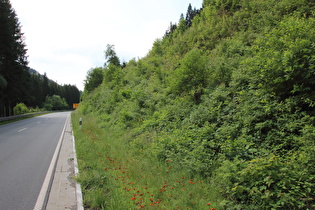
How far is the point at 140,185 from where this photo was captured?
15.8ft

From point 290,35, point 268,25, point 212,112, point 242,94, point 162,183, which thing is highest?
point 268,25

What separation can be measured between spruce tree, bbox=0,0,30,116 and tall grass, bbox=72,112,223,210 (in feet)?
81.7

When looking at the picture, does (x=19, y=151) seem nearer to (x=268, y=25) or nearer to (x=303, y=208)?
(x=303, y=208)

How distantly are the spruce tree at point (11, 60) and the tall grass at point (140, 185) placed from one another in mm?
24914

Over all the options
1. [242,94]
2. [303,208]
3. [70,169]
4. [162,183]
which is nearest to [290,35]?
[242,94]

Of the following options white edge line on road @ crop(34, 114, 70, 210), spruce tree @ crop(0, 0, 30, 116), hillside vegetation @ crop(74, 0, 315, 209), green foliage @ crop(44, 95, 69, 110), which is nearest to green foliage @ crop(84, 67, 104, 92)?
spruce tree @ crop(0, 0, 30, 116)

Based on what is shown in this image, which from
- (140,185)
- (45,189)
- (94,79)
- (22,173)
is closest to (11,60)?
(94,79)

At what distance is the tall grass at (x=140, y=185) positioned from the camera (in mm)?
3885

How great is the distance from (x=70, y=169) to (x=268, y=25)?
11.7 m

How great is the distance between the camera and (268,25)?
10188 millimetres

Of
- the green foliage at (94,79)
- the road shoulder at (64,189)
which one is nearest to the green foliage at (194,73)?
the road shoulder at (64,189)

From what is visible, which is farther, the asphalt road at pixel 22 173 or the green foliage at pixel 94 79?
the green foliage at pixel 94 79

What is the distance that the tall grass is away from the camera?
3885 mm

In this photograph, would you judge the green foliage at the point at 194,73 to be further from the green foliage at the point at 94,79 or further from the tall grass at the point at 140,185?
the green foliage at the point at 94,79
